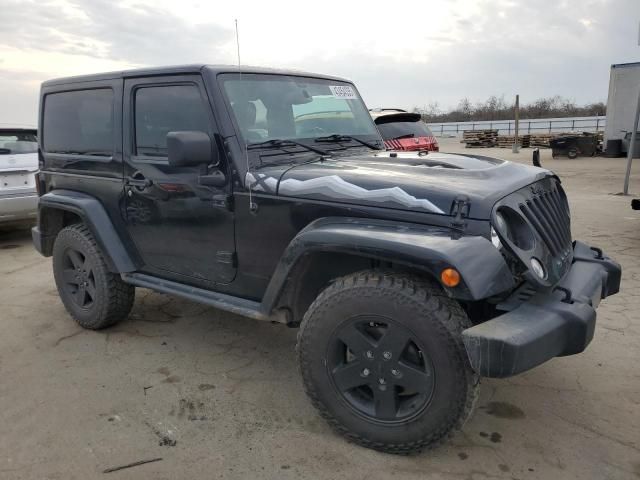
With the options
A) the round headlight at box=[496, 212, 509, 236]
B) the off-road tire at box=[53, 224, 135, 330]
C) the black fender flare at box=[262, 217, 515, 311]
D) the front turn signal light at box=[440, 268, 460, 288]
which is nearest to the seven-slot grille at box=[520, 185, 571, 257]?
the round headlight at box=[496, 212, 509, 236]

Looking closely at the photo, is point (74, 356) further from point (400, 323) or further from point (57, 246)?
point (400, 323)

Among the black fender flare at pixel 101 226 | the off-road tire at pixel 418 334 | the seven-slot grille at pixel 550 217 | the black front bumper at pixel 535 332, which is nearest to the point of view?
the black front bumper at pixel 535 332

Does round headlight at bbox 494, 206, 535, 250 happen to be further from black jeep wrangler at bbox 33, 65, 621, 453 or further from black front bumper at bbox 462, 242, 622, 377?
black front bumper at bbox 462, 242, 622, 377

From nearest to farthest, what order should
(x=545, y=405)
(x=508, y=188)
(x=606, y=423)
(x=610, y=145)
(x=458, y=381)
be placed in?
(x=458, y=381), (x=508, y=188), (x=606, y=423), (x=545, y=405), (x=610, y=145)

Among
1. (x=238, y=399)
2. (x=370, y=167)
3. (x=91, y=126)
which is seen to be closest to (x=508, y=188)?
(x=370, y=167)

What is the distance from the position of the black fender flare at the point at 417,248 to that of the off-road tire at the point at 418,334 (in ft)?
0.43

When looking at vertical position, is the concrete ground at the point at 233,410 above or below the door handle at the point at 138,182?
below

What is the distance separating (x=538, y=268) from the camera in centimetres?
247

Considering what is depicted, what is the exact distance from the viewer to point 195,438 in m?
2.73

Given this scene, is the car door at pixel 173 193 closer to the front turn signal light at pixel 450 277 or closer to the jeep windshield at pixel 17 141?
the front turn signal light at pixel 450 277

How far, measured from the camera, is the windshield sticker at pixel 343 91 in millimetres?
3856

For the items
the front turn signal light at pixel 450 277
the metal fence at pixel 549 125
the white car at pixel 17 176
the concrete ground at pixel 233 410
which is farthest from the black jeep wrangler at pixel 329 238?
the metal fence at pixel 549 125

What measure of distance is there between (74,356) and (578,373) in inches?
136

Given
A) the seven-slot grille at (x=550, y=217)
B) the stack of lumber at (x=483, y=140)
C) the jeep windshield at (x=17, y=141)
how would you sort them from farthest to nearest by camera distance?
the stack of lumber at (x=483, y=140)
the jeep windshield at (x=17, y=141)
the seven-slot grille at (x=550, y=217)
